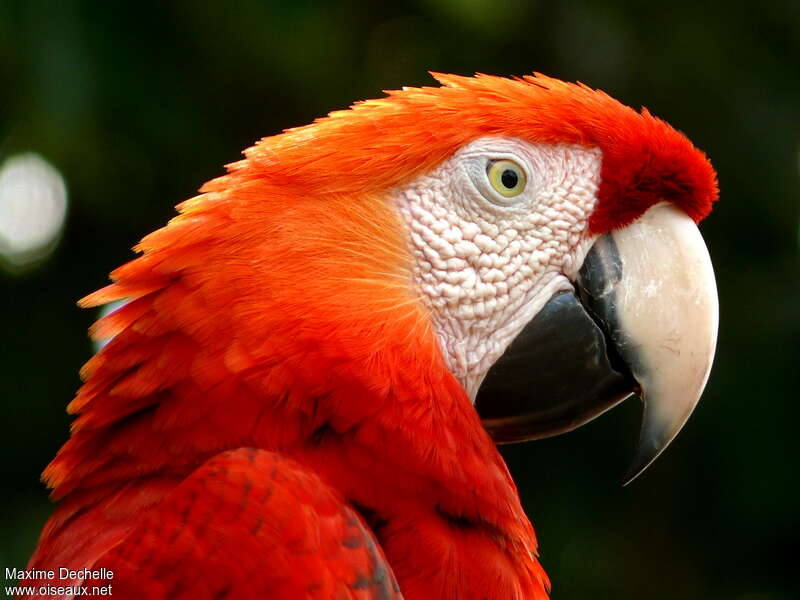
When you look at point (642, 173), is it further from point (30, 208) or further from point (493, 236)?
point (30, 208)

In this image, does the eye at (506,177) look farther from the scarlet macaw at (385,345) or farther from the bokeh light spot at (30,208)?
the bokeh light spot at (30,208)

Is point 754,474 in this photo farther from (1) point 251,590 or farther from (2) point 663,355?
(1) point 251,590

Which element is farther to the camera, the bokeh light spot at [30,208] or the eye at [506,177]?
the bokeh light spot at [30,208]

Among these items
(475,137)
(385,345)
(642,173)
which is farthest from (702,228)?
(385,345)

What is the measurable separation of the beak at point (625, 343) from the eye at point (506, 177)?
5.2 inches

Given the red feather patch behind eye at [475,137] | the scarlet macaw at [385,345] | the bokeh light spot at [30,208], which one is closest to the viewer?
the scarlet macaw at [385,345]

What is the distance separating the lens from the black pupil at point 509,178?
126cm

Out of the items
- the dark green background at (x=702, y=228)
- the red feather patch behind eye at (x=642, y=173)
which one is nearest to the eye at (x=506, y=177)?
the red feather patch behind eye at (x=642, y=173)

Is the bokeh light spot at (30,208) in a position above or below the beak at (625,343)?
below

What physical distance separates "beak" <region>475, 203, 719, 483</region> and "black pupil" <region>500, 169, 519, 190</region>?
0.14 metres

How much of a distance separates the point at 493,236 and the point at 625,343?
0.71 ft

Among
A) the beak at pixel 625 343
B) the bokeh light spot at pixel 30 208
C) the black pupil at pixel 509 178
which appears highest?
the black pupil at pixel 509 178

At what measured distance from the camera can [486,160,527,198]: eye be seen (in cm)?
125

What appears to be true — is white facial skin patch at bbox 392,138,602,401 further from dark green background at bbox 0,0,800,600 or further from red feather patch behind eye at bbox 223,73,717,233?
dark green background at bbox 0,0,800,600
